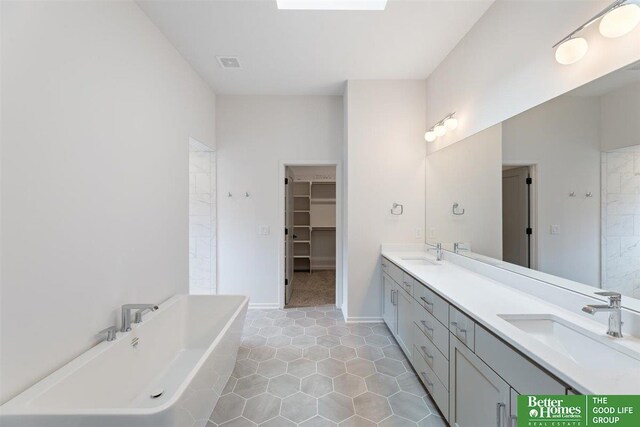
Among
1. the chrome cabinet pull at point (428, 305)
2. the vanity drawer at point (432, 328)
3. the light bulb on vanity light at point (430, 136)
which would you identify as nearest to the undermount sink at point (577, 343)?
the vanity drawer at point (432, 328)

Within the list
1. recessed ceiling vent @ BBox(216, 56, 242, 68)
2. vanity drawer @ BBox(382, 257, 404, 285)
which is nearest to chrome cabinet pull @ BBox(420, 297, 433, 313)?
vanity drawer @ BBox(382, 257, 404, 285)

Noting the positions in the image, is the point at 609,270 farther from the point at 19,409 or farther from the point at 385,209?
the point at 19,409

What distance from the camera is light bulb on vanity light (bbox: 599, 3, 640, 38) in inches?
43.9

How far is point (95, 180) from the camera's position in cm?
154

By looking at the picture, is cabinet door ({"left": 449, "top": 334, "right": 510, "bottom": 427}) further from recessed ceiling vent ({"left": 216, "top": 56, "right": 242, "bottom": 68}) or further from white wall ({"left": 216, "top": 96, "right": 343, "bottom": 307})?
recessed ceiling vent ({"left": 216, "top": 56, "right": 242, "bottom": 68})

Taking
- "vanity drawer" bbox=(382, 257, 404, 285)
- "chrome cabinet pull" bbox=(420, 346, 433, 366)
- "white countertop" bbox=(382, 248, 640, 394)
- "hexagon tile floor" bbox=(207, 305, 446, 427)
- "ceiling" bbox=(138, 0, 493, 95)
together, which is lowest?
"hexagon tile floor" bbox=(207, 305, 446, 427)

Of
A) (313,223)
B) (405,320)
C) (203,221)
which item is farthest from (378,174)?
(313,223)

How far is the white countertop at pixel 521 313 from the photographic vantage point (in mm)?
850

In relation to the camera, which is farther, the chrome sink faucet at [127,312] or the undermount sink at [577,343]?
the chrome sink faucet at [127,312]

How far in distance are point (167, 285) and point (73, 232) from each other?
1091 millimetres

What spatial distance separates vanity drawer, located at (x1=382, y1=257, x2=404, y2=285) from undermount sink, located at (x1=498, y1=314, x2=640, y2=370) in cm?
115

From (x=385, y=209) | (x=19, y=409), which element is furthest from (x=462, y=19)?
(x=19, y=409)

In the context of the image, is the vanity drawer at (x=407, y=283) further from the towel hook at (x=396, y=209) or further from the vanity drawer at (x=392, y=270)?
the towel hook at (x=396, y=209)

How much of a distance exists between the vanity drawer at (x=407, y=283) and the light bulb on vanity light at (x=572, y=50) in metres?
1.65
